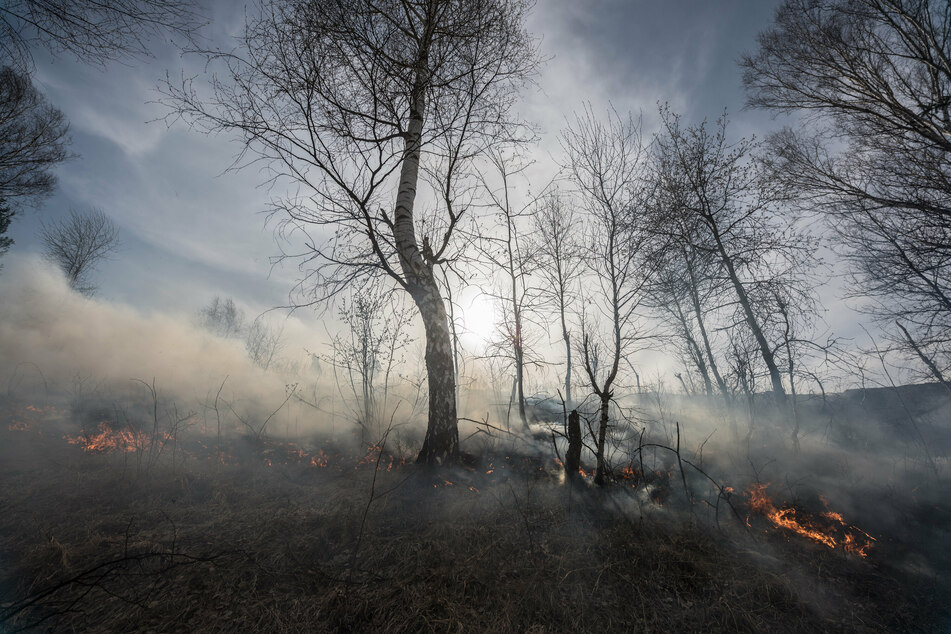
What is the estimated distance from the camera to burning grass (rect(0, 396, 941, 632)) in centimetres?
227

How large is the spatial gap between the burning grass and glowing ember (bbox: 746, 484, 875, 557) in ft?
0.27

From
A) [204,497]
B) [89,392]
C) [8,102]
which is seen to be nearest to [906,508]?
[204,497]

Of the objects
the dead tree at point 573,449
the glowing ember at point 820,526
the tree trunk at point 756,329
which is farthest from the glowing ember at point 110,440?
the tree trunk at point 756,329

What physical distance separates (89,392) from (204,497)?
917 centimetres

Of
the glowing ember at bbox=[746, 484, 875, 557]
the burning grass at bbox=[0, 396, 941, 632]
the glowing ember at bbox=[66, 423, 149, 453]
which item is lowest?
the glowing ember at bbox=[746, 484, 875, 557]

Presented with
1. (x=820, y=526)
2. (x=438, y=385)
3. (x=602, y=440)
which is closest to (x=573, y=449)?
(x=602, y=440)

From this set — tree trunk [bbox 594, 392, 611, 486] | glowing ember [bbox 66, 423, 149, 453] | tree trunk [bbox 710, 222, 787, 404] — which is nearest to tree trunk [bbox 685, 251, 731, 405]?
tree trunk [bbox 710, 222, 787, 404]

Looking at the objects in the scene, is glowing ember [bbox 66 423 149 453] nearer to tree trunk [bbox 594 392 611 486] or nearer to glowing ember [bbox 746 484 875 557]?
tree trunk [bbox 594 392 611 486]

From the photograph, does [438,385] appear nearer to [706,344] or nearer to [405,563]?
[405,563]

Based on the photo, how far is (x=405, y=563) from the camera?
285 cm

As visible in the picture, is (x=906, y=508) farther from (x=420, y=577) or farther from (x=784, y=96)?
(x=784, y=96)

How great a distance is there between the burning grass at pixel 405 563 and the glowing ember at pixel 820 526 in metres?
0.08

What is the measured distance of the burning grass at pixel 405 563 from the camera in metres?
2.27

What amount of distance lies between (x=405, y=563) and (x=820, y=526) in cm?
603
